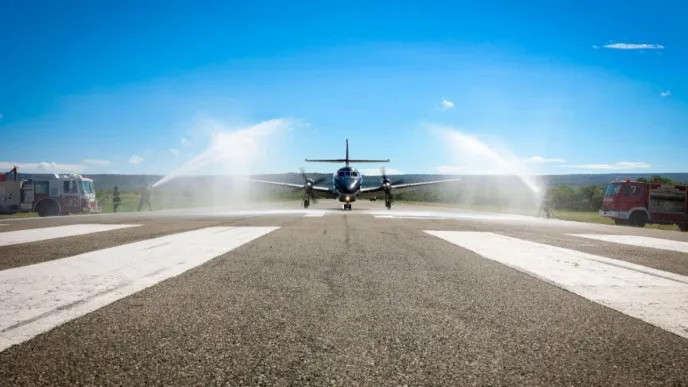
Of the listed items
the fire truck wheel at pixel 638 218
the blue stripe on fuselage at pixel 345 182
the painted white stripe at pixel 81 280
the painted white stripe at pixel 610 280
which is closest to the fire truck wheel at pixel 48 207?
the blue stripe on fuselage at pixel 345 182

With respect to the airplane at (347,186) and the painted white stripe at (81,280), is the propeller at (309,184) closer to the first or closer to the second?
the airplane at (347,186)

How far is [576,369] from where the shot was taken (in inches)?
90.4

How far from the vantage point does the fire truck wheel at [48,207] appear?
82.9 ft

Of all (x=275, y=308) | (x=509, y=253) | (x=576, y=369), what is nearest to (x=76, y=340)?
(x=275, y=308)

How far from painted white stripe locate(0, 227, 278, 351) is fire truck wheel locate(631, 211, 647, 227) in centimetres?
2346

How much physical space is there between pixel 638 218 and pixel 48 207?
32.5 metres

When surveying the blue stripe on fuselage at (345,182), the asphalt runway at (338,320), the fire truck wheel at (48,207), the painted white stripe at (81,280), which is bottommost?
the asphalt runway at (338,320)

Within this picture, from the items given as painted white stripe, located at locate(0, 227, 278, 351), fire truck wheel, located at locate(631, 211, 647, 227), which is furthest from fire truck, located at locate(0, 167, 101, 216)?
fire truck wheel, located at locate(631, 211, 647, 227)

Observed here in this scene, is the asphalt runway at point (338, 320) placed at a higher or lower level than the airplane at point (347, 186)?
lower

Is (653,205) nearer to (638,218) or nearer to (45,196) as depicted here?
(638,218)

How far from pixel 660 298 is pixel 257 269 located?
412cm

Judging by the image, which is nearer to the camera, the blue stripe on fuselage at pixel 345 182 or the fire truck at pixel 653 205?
the fire truck at pixel 653 205

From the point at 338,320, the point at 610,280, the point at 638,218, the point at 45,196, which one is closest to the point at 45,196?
the point at 45,196

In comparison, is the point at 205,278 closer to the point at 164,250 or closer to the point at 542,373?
the point at 164,250
